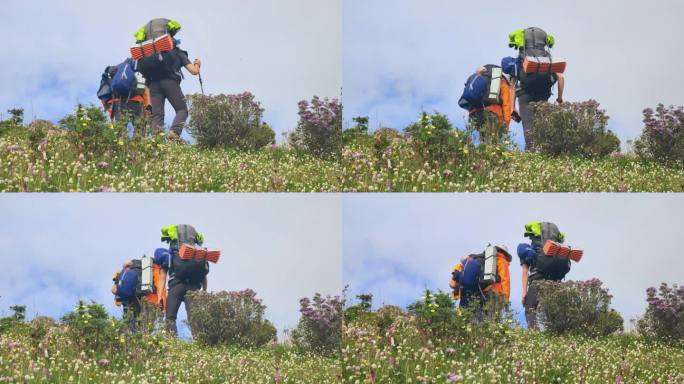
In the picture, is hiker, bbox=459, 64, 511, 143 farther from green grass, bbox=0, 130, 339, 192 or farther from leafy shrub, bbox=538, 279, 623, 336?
leafy shrub, bbox=538, 279, 623, 336

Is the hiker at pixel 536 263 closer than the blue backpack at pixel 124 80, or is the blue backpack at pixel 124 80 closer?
the hiker at pixel 536 263

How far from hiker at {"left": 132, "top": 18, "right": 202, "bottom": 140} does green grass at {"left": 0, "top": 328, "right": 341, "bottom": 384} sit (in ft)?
12.0

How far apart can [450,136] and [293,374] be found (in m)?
4.66

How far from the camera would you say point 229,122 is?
20219mm

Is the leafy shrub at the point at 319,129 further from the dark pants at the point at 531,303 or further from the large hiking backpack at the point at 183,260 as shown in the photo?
the dark pants at the point at 531,303

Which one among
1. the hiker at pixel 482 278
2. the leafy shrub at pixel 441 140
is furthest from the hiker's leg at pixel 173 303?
the leafy shrub at pixel 441 140

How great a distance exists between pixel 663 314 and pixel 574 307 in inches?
63.6

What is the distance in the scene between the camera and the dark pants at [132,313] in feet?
61.6

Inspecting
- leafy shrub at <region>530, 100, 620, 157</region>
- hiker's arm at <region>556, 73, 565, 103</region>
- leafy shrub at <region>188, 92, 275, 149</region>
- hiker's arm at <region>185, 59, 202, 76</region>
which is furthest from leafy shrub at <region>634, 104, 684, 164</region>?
hiker's arm at <region>185, 59, 202, 76</region>

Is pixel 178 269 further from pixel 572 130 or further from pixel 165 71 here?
pixel 572 130

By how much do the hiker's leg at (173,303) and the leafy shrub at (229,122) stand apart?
99.1 inches

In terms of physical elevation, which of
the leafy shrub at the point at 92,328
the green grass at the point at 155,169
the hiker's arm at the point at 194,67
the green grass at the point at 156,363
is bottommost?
the green grass at the point at 156,363

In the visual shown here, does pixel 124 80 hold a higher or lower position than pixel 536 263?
higher

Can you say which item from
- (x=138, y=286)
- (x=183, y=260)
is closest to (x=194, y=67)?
(x=183, y=260)
